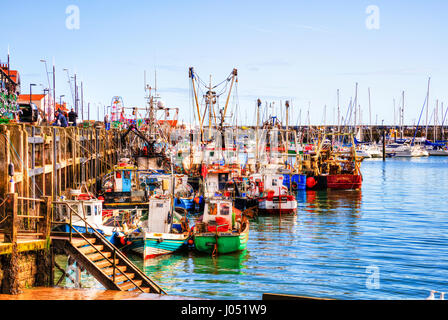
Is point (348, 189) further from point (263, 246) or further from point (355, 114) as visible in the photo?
point (355, 114)

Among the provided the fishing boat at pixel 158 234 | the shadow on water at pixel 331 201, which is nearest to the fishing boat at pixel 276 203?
the shadow on water at pixel 331 201

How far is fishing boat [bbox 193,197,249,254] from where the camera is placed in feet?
102

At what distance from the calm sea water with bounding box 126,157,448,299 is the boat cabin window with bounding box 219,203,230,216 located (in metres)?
2.87

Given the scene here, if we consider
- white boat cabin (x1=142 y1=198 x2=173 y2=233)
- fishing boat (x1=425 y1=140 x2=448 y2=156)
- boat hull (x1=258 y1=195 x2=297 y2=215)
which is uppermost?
fishing boat (x1=425 y1=140 x2=448 y2=156)

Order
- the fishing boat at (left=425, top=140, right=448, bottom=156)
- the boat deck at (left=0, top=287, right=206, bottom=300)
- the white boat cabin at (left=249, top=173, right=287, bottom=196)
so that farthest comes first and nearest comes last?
1. the fishing boat at (left=425, top=140, right=448, bottom=156)
2. the white boat cabin at (left=249, top=173, right=287, bottom=196)
3. the boat deck at (left=0, top=287, right=206, bottom=300)

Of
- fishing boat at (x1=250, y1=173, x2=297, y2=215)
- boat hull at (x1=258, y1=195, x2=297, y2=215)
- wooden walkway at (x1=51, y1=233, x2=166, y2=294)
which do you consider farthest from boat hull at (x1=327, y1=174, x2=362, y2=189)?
wooden walkway at (x1=51, y1=233, x2=166, y2=294)

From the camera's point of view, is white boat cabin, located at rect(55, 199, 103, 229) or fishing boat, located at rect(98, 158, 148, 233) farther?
fishing boat, located at rect(98, 158, 148, 233)

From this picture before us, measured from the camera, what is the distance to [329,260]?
30.8 metres

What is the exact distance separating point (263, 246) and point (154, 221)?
26.1 feet

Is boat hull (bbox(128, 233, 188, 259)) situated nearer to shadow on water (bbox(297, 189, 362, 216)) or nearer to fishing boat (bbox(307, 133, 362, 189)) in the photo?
shadow on water (bbox(297, 189, 362, 216))

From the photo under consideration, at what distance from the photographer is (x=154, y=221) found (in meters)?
32.2

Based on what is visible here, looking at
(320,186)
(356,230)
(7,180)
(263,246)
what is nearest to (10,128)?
(7,180)

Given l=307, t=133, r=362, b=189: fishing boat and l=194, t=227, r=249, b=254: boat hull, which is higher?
l=307, t=133, r=362, b=189: fishing boat

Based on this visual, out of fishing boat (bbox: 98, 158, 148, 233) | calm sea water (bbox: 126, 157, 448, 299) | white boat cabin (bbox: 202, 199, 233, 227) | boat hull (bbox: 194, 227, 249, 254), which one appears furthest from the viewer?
fishing boat (bbox: 98, 158, 148, 233)
